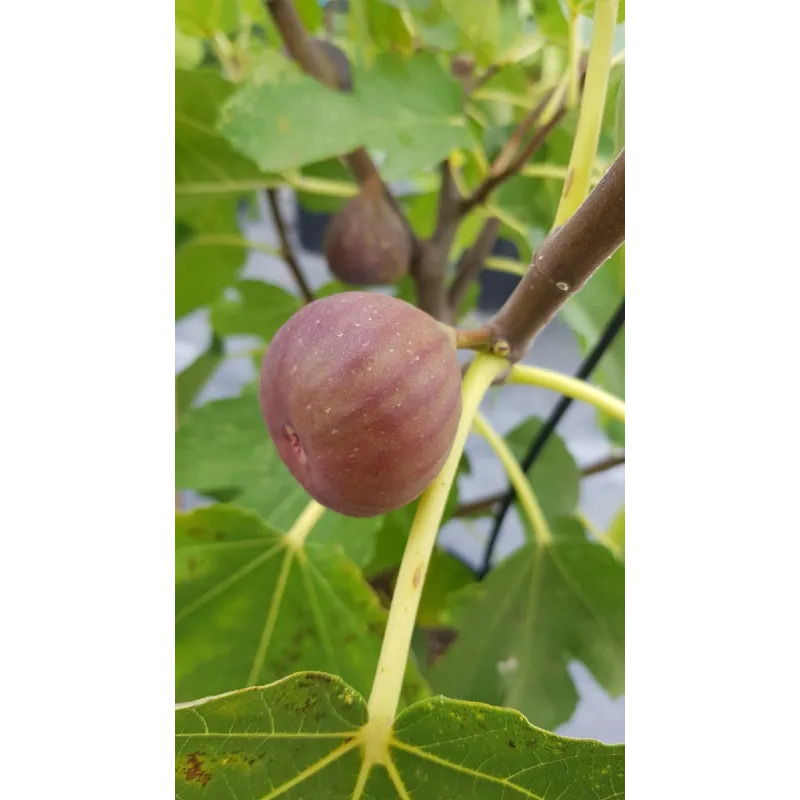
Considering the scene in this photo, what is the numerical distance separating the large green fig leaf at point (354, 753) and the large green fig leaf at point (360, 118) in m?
0.39

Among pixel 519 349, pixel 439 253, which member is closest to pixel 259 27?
pixel 439 253

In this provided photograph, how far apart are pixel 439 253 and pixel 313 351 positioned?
46 cm

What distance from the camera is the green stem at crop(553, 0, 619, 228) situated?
14.6 inches

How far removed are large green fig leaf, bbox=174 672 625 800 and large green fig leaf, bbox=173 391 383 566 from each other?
263mm

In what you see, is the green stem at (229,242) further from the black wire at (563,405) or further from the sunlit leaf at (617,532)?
the sunlit leaf at (617,532)

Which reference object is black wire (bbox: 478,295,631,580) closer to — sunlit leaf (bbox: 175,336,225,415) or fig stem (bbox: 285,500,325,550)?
fig stem (bbox: 285,500,325,550)

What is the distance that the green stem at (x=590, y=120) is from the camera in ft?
1.22

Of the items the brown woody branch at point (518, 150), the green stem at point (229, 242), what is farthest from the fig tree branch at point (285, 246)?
the brown woody branch at point (518, 150)

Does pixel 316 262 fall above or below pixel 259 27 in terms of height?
below

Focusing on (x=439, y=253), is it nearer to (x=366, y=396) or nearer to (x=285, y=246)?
(x=285, y=246)

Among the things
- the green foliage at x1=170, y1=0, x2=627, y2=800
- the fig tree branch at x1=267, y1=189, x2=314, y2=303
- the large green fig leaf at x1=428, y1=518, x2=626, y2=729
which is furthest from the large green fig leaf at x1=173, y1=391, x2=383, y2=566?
the fig tree branch at x1=267, y1=189, x2=314, y2=303

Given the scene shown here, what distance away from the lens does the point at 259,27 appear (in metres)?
0.98
